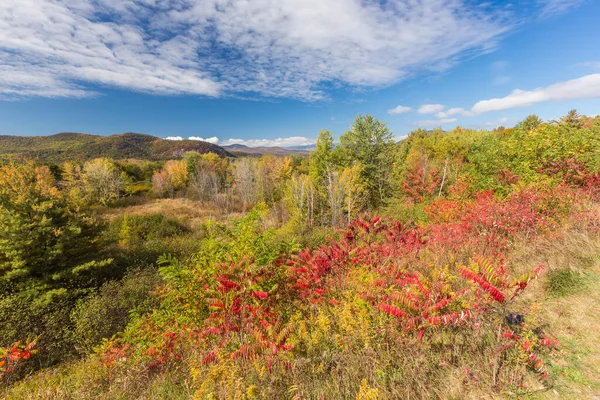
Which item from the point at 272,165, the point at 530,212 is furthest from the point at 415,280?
the point at 272,165

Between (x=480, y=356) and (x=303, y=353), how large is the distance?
2.32 m

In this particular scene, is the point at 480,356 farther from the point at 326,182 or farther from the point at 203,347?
the point at 326,182

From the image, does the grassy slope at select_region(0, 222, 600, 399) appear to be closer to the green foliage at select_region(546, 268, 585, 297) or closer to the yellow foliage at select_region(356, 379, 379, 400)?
the green foliage at select_region(546, 268, 585, 297)

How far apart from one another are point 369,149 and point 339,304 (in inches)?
990

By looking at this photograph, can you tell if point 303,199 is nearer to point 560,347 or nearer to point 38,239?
point 38,239

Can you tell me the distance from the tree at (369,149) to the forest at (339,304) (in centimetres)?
1317

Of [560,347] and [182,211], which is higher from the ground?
[560,347]

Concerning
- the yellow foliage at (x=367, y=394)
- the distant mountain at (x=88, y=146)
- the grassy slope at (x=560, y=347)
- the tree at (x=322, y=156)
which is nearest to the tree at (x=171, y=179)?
the tree at (x=322, y=156)

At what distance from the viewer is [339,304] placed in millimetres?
4746

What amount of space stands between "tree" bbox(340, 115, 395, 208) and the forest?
13.2m

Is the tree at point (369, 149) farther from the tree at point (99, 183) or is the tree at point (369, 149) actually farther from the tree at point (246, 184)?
the tree at point (99, 183)

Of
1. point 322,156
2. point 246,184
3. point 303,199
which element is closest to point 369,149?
point 322,156

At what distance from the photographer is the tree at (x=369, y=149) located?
89.2ft

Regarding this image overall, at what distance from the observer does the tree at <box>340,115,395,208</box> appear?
89.2 feet
